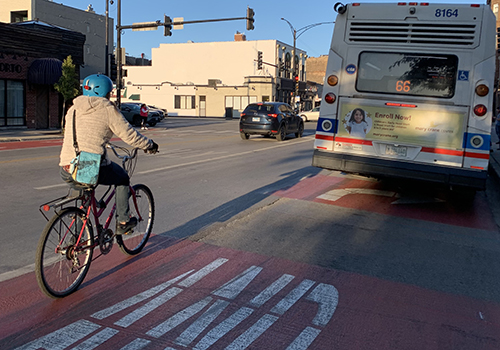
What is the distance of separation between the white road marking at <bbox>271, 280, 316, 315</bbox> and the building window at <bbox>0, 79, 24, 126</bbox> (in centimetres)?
2455

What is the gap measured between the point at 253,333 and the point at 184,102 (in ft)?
→ 223

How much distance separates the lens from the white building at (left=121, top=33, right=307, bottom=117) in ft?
217

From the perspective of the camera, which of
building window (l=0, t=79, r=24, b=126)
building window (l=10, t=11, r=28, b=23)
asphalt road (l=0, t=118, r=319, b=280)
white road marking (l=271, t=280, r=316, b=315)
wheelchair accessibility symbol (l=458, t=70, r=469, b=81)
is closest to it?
white road marking (l=271, t=280, r=316, b=315)

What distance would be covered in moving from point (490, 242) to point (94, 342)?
A: 5.48 meters

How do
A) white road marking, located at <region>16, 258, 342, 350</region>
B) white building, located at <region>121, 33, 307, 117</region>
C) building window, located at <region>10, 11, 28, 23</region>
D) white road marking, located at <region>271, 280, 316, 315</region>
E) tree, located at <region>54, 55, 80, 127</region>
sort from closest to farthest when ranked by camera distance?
white road marking, located at <region>16, 258, 342, 350</region> < white road marking, located at <region>271, 280, 316, 315</region> < tree, located at <region>54, 55, 80, 127</region> < building window, located at <region>10, 11, 28, 23</region> < white building, located at <region>121, 33, 307, 117</region>

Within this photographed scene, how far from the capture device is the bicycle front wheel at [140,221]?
5.41 metres

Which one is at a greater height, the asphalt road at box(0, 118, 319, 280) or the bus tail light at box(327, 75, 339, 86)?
the bus tail light at box(327, 75, 339, 86)

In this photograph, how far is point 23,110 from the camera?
26.4 m

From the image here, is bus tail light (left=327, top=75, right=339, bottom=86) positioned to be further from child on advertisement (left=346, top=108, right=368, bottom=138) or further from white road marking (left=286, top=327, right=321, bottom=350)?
white road marking (left=286, top=327, right=321, bottom=350)

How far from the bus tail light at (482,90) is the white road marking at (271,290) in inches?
190

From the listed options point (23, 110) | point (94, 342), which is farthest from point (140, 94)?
point (94, 342)

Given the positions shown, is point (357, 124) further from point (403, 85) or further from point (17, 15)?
point (17, 15)

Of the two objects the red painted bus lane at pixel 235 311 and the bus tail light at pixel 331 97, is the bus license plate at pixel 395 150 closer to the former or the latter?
the bus tail light at pixel 331 97

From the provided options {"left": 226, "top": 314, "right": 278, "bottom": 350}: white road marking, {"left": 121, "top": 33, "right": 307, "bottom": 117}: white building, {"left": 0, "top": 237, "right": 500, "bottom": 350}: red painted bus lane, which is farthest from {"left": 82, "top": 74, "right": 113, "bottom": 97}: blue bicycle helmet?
{"left": 121, "top": 33, "right": 307, "bottom": 117}: white building
